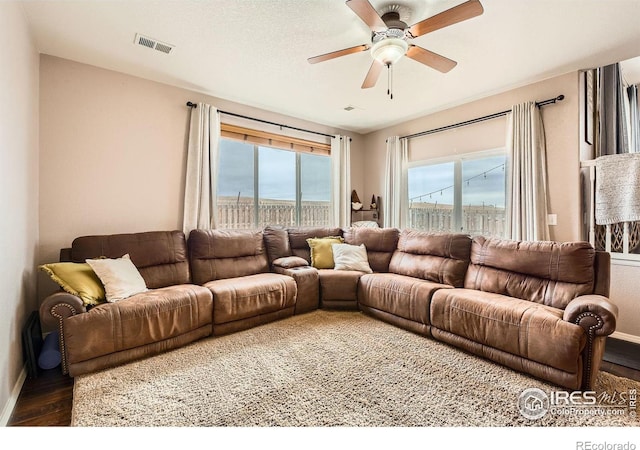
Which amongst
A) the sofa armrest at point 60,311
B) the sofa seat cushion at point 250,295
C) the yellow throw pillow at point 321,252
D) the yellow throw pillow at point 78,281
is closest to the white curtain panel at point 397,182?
the yellow throw pillow at point 321,252

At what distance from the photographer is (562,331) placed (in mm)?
1925

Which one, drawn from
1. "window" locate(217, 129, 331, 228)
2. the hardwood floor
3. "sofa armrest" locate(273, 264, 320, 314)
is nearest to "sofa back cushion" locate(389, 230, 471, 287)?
"sofa armrest" locate(273, 264, 320, 314)

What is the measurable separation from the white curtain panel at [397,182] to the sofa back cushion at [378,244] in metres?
0.83

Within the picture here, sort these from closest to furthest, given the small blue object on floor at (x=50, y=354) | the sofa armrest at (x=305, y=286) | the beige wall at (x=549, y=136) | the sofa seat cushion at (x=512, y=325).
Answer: the sofa seat cushion at (x=512, y=325), the small blue object on floor at (x=50, y=354), the beige wall at (x=549, y=136), the sofa armrest at (x=305, y=286)

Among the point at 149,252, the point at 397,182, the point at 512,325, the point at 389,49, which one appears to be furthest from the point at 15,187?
the point at 397,182

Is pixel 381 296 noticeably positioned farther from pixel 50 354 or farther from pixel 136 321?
pixel 50 354

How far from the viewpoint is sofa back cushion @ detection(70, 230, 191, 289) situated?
2645 mm

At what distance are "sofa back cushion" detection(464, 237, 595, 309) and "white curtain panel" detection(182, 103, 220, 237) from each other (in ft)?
9.93

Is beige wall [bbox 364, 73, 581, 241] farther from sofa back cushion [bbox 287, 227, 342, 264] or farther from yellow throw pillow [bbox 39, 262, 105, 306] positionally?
yellow throw pillow [bbox 39, 262, 105, 306]

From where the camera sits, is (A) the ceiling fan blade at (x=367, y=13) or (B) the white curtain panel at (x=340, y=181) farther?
(B) the white curtain panel at (x=340, y=181)

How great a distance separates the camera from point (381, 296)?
10.4ft

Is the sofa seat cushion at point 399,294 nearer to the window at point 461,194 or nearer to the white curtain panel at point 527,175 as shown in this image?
the white curtain panel at point 527,175

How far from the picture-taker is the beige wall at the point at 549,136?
120 inches

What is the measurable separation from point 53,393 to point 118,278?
0.83m
